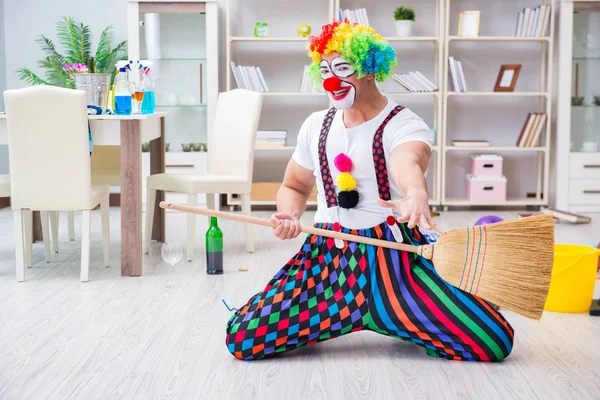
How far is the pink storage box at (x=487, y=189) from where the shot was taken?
19.5 feet

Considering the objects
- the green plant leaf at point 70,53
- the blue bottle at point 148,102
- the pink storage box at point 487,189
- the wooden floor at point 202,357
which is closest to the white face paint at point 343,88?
the wooden floor at point 202,357

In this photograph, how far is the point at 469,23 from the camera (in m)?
5.84

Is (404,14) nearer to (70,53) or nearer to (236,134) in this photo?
(236,134)

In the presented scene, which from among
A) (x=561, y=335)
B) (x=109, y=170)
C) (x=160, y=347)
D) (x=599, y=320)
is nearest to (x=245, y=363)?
(x=160, y=347)

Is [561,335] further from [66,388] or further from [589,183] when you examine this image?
[589,183]

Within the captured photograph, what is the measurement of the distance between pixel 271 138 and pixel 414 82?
1.06 m

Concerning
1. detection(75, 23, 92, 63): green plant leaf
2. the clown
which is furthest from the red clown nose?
detection(75, 23, 92, 63): green plant leaf

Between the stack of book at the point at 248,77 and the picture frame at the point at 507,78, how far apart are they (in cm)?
163

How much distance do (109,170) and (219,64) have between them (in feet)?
6.22

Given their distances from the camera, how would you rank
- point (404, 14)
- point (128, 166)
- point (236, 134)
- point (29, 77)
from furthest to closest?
point (29, 77) → point (404, 14) → point (236, 134) → point (128, 166)

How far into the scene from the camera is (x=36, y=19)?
245 inches

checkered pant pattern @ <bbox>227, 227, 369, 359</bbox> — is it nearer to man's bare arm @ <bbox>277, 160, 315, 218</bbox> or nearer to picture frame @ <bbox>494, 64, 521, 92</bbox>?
man's bare arm @ <bbox>277, 160, 315, 218</bbox>

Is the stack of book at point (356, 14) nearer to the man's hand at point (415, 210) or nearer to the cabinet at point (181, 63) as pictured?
the cabinet at point (181, 63)

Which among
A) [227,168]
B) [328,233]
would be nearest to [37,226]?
[227,168]
